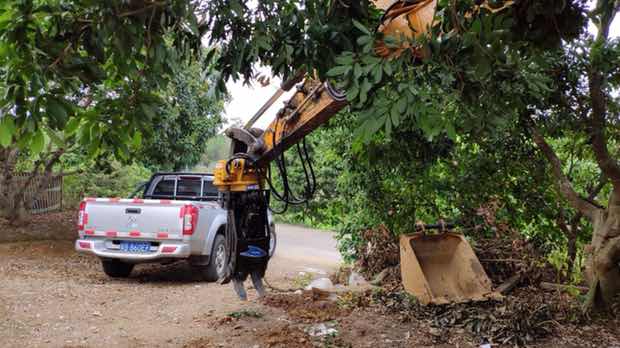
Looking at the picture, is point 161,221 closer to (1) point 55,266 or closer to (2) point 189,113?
(1) point 55,266

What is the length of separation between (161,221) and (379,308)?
3305 mm

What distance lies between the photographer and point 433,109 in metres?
2.79

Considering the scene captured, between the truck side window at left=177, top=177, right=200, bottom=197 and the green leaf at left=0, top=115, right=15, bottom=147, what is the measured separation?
6.51m

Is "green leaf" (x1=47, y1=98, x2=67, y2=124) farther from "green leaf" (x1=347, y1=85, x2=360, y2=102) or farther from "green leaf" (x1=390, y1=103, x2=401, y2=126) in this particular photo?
"green leaf" (x1=390, y1=103, x2=401, y2=126)

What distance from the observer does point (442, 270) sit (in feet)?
20.8

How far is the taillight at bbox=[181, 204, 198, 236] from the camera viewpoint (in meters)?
7.54

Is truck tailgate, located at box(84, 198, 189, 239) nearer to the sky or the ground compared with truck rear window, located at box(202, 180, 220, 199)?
nearer to the ground

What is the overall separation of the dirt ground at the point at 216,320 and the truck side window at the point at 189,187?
191 cm

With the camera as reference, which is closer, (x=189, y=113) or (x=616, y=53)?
(x=616, y=53)

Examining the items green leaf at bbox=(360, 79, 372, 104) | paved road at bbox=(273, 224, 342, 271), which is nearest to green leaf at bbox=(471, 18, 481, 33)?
green leaf at bbox=(360, 79, 372, 104)

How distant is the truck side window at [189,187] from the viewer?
9180 mm

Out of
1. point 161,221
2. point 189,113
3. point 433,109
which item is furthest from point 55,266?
point 433,109

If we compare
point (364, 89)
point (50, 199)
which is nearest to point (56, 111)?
point (364, 89)

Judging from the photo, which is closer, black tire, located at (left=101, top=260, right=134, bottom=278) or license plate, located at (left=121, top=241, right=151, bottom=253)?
license plate, located at (left=121, top=241, right=151, bottom=253)
